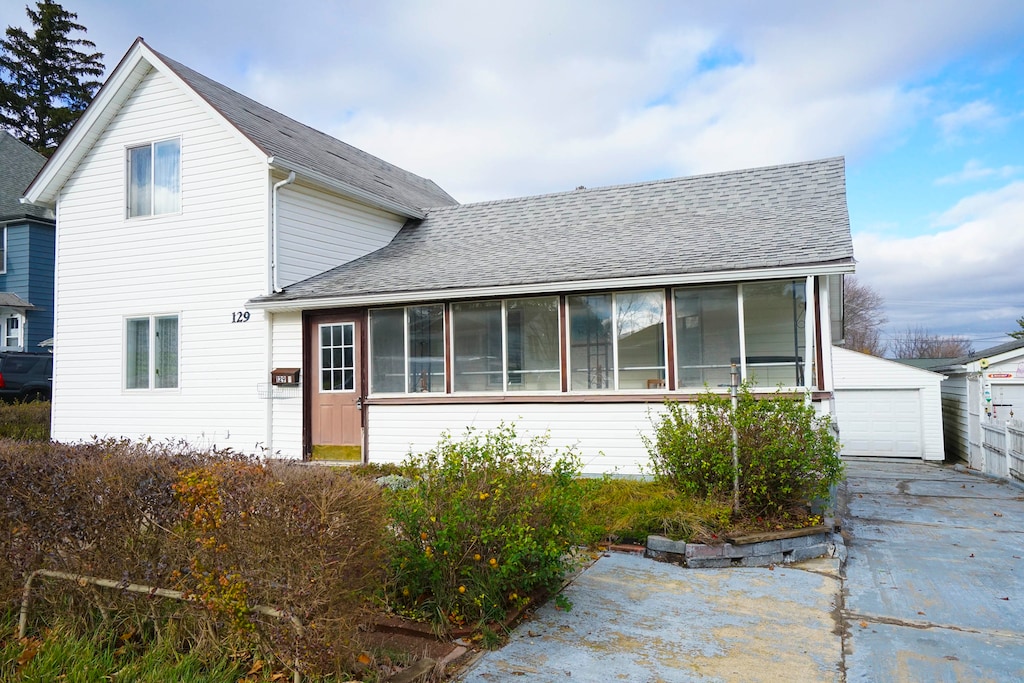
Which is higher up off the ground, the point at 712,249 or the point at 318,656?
the point at 712,249

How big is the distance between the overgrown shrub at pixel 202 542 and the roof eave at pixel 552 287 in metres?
5.72

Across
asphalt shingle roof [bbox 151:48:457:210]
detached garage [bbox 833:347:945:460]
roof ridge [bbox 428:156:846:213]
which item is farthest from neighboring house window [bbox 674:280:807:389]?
detached garage [bbox 833:347:945:460]

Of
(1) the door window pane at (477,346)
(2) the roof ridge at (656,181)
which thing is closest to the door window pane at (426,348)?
(1) the door window pane at (477,346)

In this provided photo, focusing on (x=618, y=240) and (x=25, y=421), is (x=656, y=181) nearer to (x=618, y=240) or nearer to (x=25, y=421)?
(x=618, y=240)

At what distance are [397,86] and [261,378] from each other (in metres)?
8.15

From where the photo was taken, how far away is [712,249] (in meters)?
9.41

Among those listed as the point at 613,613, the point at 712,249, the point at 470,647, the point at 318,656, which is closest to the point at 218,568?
the point at 318,656

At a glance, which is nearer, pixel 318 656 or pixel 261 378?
pixel 318 656

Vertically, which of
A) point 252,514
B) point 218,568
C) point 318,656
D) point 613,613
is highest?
point 252,514

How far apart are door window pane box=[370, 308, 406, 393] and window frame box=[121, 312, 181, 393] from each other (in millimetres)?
3635

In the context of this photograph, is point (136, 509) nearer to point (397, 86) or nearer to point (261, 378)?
→ point (261, 378)

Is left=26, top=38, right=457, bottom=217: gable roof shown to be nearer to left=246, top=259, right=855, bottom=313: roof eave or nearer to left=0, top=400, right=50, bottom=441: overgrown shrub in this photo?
left=246, top=259, right=855, bottom=313: roof eave

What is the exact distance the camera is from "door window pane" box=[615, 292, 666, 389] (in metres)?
9.32

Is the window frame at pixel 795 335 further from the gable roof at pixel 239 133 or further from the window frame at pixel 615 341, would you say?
the gable roof at pixel 239 133
